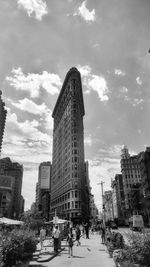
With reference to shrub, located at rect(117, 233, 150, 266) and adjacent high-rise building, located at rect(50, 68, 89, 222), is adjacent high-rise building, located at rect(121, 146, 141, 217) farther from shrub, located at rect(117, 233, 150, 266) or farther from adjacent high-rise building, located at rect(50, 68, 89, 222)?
shrub, located at rect(117, 233, 150, 266)

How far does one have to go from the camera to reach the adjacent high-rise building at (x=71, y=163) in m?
91.8

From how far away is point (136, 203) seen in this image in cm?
10406

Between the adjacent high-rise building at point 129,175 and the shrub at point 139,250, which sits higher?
the adjacent high-rise building at point 129,175

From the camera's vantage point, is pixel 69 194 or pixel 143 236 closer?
pixel 143 236

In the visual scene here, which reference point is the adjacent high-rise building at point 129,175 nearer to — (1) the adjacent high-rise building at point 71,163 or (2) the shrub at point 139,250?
(1) the adjacent high-rise building at point 71,163

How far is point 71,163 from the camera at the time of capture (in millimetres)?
98375

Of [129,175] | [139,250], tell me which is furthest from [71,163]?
[139,250]

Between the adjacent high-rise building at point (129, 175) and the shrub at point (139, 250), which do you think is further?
the adjacent high-rise building at point (129, 175)

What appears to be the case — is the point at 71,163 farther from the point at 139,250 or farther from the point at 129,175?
the point at 139,250

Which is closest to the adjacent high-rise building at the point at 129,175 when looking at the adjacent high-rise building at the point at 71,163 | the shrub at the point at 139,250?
the adjacent high-rise building at the point at 71,163

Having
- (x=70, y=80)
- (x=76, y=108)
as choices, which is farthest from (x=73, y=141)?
(x=70, y=80)

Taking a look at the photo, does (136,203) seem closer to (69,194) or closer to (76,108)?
(69,194)

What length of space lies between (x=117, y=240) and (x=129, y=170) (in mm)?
126195

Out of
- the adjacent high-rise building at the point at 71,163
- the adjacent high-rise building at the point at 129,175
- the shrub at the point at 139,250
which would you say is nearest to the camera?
the shrub at the point at 139,250
